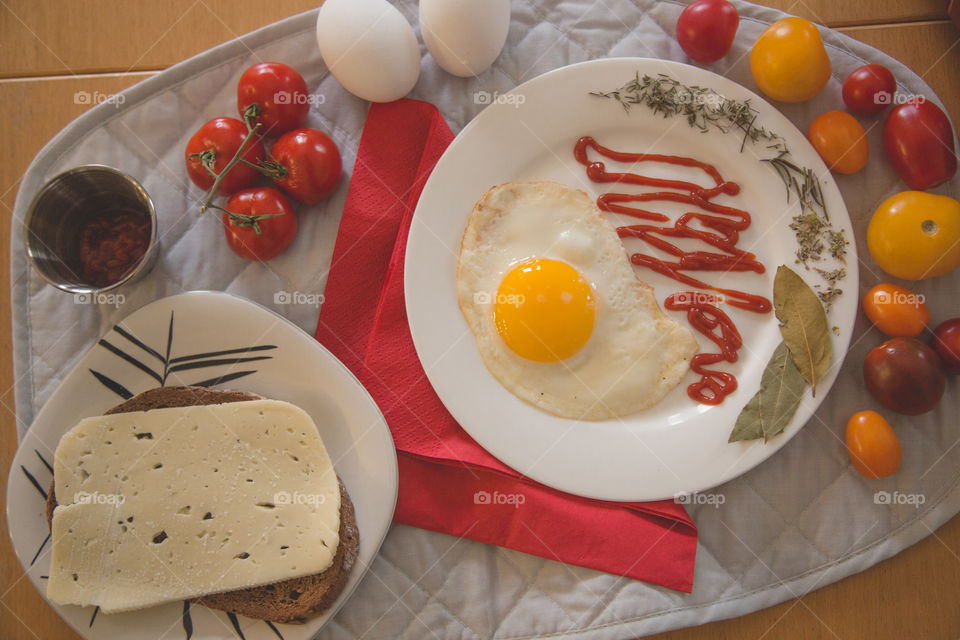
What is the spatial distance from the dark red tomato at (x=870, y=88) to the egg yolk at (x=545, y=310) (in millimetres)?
930

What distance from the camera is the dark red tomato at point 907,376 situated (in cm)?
157

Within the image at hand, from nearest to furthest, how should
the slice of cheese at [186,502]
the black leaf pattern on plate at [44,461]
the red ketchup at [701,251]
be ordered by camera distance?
the slice of cheese at [186,502] < the black leaf pattern on plate at [44,461] < the red ketchup at [701,251]

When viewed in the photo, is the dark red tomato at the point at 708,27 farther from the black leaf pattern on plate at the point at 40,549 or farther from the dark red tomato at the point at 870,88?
the black leaf pattern on plate at the point at 40,549

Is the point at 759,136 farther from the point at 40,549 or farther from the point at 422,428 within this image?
the point at 40,549

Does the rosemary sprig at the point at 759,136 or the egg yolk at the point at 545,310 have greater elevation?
the rosemary sprig at the point at 759,136

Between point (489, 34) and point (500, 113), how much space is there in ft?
→ 0.67

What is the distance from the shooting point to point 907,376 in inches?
61.7

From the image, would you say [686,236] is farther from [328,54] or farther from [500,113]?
[328,54]

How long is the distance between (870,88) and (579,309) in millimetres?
1024

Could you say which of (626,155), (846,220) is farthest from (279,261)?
(846,220)

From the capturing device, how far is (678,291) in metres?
1.70

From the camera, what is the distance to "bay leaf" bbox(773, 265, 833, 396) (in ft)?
5.26

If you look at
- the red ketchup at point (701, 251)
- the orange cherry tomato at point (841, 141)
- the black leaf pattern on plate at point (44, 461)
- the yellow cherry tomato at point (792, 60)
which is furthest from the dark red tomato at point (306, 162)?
the orange cherry tomato at point (841, 141)

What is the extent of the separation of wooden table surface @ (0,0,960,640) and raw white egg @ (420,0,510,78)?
0.50 metres
